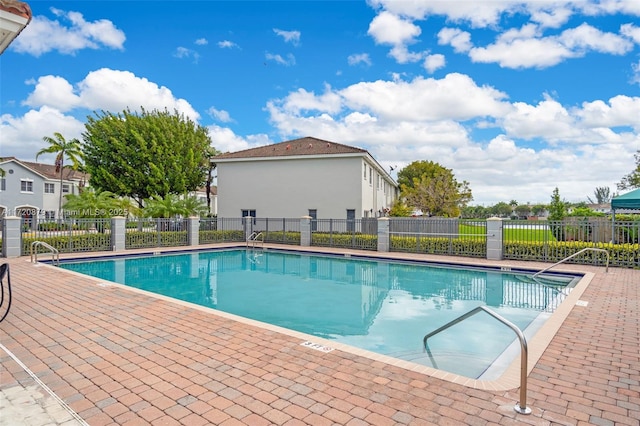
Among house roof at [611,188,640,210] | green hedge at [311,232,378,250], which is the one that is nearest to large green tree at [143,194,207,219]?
green hedge at [311,232,378,250]

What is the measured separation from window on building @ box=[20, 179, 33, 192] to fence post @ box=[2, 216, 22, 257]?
26.7 m

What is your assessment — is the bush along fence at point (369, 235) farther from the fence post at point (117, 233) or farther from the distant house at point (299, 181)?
the distant house at point (299, 181)

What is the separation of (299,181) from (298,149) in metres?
2.28

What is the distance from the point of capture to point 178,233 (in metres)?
21.4

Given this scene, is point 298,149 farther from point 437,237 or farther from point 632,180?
point 632,180

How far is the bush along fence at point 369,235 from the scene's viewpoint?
14227 millimetres

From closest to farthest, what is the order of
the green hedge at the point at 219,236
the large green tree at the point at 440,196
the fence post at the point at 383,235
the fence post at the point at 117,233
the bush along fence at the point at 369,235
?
the bush along fence at the point at 369,235
the fence post at the point at 117,233
the fence post at the point at 383,235
the green hedge at the point at 219,236
the large green tree at the point at 440,196

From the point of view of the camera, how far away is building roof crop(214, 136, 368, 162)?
79.8ft

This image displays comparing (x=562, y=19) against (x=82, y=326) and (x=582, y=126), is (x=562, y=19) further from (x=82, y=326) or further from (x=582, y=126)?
(x=82, y=326)

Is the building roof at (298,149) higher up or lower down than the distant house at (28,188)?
higher up

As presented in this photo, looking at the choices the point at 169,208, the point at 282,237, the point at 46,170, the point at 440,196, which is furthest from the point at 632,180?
the point at 46,170

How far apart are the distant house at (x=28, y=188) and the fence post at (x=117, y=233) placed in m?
18.7

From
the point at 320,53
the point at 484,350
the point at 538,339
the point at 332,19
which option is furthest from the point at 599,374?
the point at 320,53

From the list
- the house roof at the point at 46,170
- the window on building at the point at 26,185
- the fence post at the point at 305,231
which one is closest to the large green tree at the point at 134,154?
the fence post at the point at 305,231
